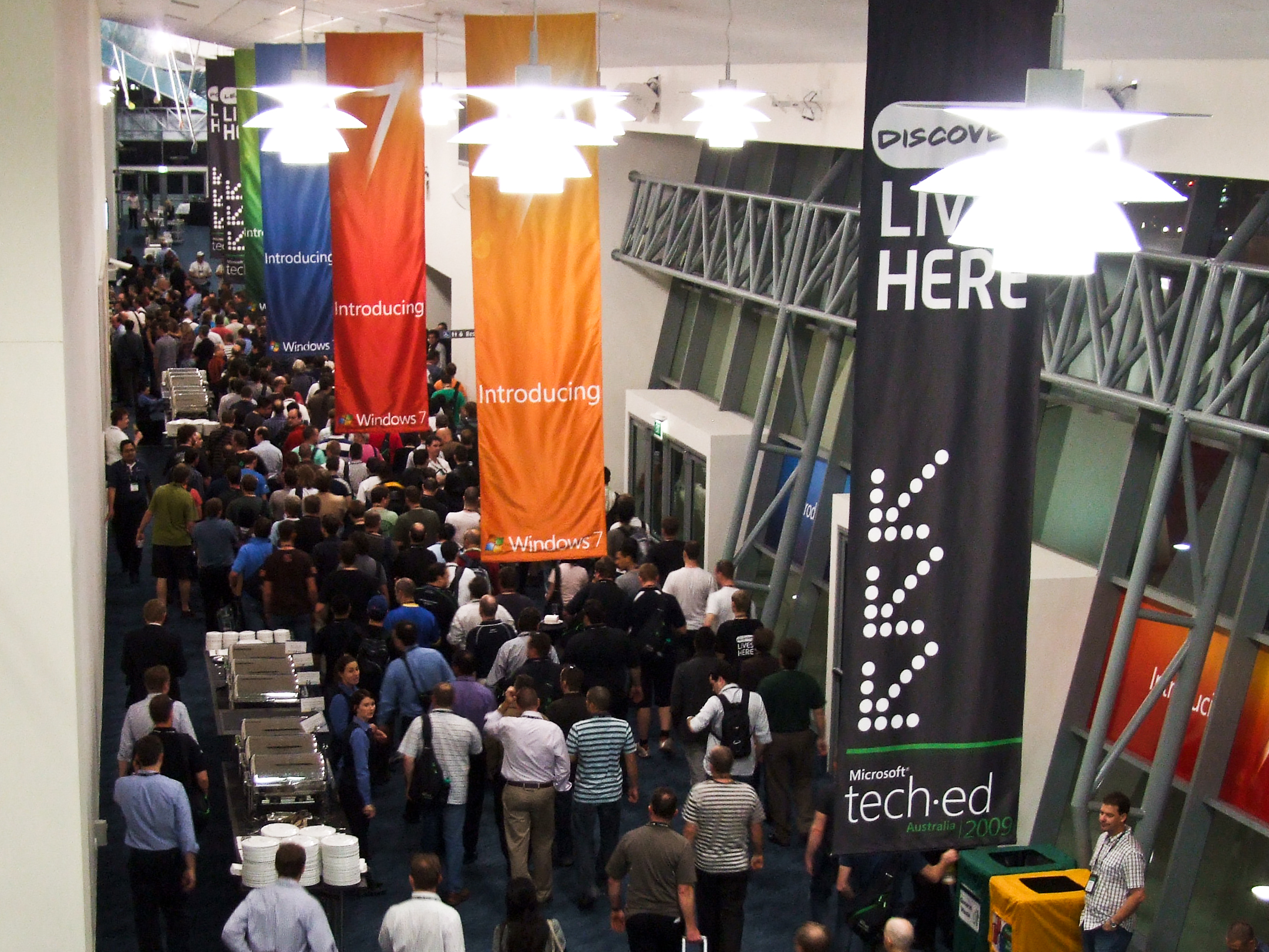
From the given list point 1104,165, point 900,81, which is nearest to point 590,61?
point 900,81

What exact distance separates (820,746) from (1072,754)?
1.50 m

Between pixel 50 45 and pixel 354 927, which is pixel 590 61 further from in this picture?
pixel 354 927

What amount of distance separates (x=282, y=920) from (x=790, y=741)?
11.1 feet

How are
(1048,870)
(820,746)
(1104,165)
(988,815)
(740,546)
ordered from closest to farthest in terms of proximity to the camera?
(1104,165)
(988,815)
(1048,870)
(820,746)
(740,546)

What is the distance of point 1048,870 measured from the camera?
7.51 metres

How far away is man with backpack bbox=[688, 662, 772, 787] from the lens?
328 inches

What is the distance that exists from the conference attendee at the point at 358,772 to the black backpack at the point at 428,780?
266mm

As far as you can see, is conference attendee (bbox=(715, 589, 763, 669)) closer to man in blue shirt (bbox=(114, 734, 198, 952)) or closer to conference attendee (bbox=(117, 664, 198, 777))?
conference attendee (bbox=(117, 664, 198, 777))

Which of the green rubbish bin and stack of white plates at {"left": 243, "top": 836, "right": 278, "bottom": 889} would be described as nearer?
stack of white plates at {"left": 243, "top": 836, "right": 278, "bottom": 889}

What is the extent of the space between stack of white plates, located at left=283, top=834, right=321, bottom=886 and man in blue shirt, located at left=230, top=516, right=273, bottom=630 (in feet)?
13.9

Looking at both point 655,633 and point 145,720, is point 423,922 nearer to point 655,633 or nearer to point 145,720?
point 145,720

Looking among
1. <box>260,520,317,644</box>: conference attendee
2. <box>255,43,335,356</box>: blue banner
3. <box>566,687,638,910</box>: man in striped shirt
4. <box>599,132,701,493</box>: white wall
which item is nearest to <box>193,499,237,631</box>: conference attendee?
<box>260,520,317,644</box>: conference attendee

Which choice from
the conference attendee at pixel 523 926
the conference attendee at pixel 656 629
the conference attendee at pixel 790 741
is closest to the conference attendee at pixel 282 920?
the conference attendee at pixel 523 926

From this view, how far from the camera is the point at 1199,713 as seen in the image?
801cm
